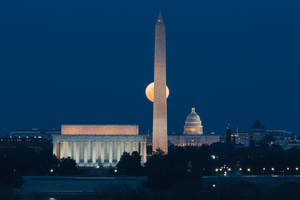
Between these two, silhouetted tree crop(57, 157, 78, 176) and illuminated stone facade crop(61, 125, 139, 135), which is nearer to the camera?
silhouetted tree crop(57, 157, 78, 176)

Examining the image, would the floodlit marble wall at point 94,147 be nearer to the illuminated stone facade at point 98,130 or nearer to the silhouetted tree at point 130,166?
the illuminated stone facade at point 98,130

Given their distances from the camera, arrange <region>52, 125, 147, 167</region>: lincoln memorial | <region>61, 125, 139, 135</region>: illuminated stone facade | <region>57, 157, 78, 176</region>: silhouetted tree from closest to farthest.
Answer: <region>57, 157, 78, 176</region>: silhouetted tree
<region>52, 125, 147, 167</region>: lincoln memorial
<region>61, 125, 139, 135</region>: illuminated stone facade

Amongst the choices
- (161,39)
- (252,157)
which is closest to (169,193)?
(161,39)

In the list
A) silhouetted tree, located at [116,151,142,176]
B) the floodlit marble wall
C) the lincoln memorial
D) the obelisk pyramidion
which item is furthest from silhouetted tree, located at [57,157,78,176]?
the floodlit marble wall

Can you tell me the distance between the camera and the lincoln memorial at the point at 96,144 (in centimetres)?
17812

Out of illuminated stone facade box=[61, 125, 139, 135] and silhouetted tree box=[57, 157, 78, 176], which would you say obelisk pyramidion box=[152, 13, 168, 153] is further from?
illuminated stone facade box=[61, 125, 139, 135]

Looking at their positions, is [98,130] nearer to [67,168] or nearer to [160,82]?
[67,168]

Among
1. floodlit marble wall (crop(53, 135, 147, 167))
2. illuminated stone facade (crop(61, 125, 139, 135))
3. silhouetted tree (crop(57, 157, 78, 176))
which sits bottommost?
silhouetted tree (crop(57, 157, 78, 176))

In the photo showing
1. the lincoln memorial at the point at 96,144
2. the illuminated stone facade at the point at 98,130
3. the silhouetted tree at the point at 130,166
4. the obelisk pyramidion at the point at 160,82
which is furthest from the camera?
the illuminated stone facade at the point at 98,130

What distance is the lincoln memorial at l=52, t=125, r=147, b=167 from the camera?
178m

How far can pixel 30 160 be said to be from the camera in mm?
148125

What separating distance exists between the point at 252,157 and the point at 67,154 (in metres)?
32.3

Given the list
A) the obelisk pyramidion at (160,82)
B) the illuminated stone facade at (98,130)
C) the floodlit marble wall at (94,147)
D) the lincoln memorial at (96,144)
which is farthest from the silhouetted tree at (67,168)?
Answer: the illuminated stone facade at (98,130)

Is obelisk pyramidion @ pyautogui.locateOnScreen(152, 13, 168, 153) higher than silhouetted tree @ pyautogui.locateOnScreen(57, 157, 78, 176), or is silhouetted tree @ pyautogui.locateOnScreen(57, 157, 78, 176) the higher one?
obelisk pyramidion @ pyautogui.locateOnScreen(152, 13, 168, 153)
